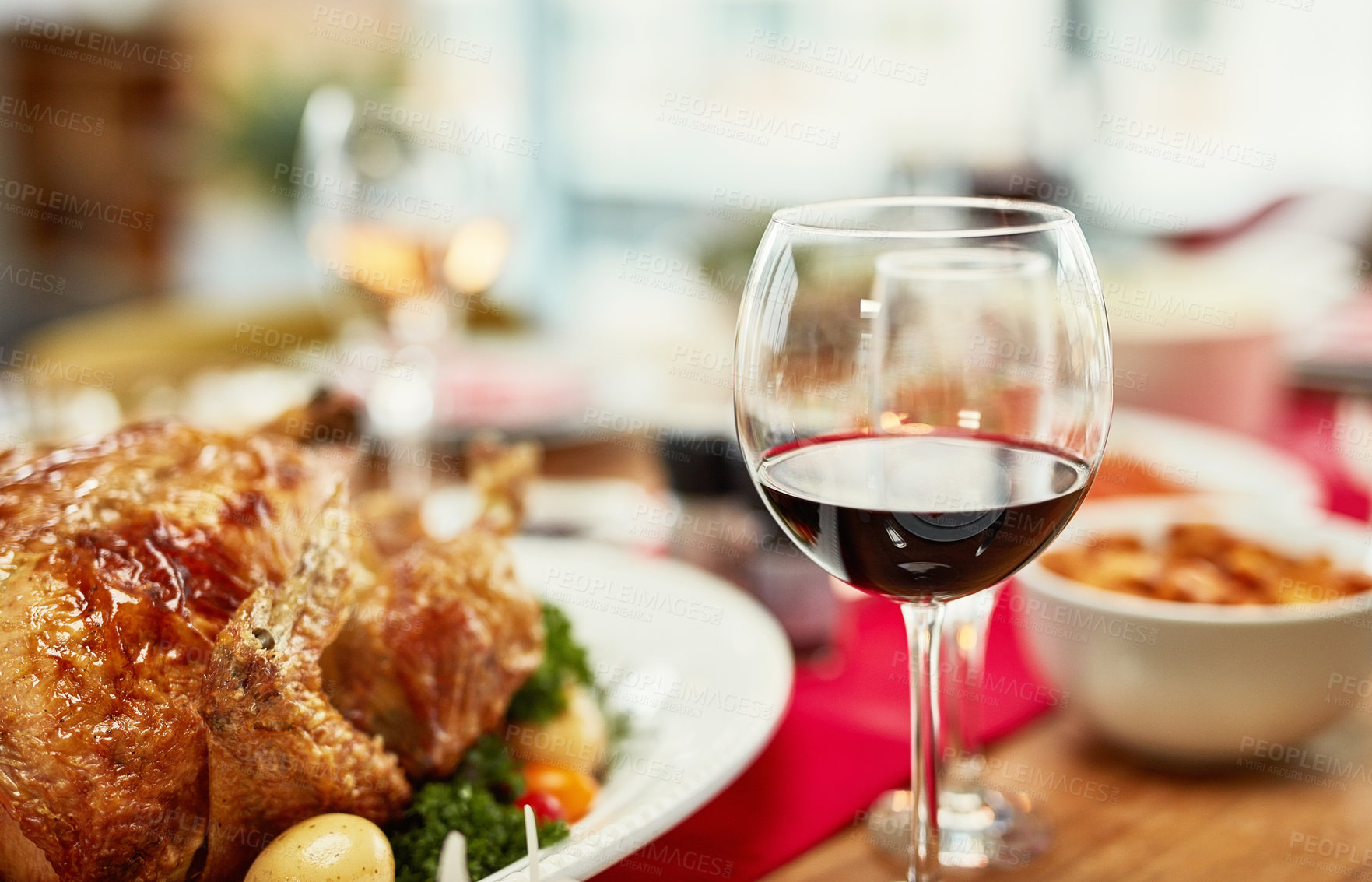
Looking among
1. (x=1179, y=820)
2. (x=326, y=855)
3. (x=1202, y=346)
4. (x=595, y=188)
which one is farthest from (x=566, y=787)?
A: (x=595, y=188)

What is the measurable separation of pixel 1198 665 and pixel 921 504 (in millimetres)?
368

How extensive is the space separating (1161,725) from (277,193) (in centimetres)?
637

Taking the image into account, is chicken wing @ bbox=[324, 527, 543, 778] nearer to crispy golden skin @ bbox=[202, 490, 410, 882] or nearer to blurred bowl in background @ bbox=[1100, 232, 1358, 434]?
crispy golden skin @ bbox=[202, 490, 410, 882]

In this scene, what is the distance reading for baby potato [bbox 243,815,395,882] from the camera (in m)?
0.72

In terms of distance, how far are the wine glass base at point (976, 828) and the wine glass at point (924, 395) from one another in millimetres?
178

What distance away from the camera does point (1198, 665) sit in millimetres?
896

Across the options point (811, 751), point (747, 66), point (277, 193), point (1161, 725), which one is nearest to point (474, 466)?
point (811, 751)

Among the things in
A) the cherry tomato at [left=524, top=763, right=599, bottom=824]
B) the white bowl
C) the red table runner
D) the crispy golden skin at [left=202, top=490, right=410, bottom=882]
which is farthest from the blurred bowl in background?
the crispy golden skin at [left=202, top=490, right=410, bottom=882]

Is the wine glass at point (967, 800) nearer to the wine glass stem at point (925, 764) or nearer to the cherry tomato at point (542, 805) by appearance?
the wine glass stem at point (925, 764)

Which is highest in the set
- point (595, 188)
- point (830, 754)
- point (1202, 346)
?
point (595, 188)

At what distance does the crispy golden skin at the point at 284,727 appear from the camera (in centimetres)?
69

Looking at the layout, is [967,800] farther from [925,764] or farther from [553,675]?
[553,675]

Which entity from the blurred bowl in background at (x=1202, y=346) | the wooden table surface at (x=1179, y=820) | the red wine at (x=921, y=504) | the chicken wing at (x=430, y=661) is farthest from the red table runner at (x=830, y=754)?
the blurred bowl in background at (x=1202, y=346)

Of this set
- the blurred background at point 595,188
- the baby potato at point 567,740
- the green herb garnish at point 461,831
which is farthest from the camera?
the blurred background at point 595,188
